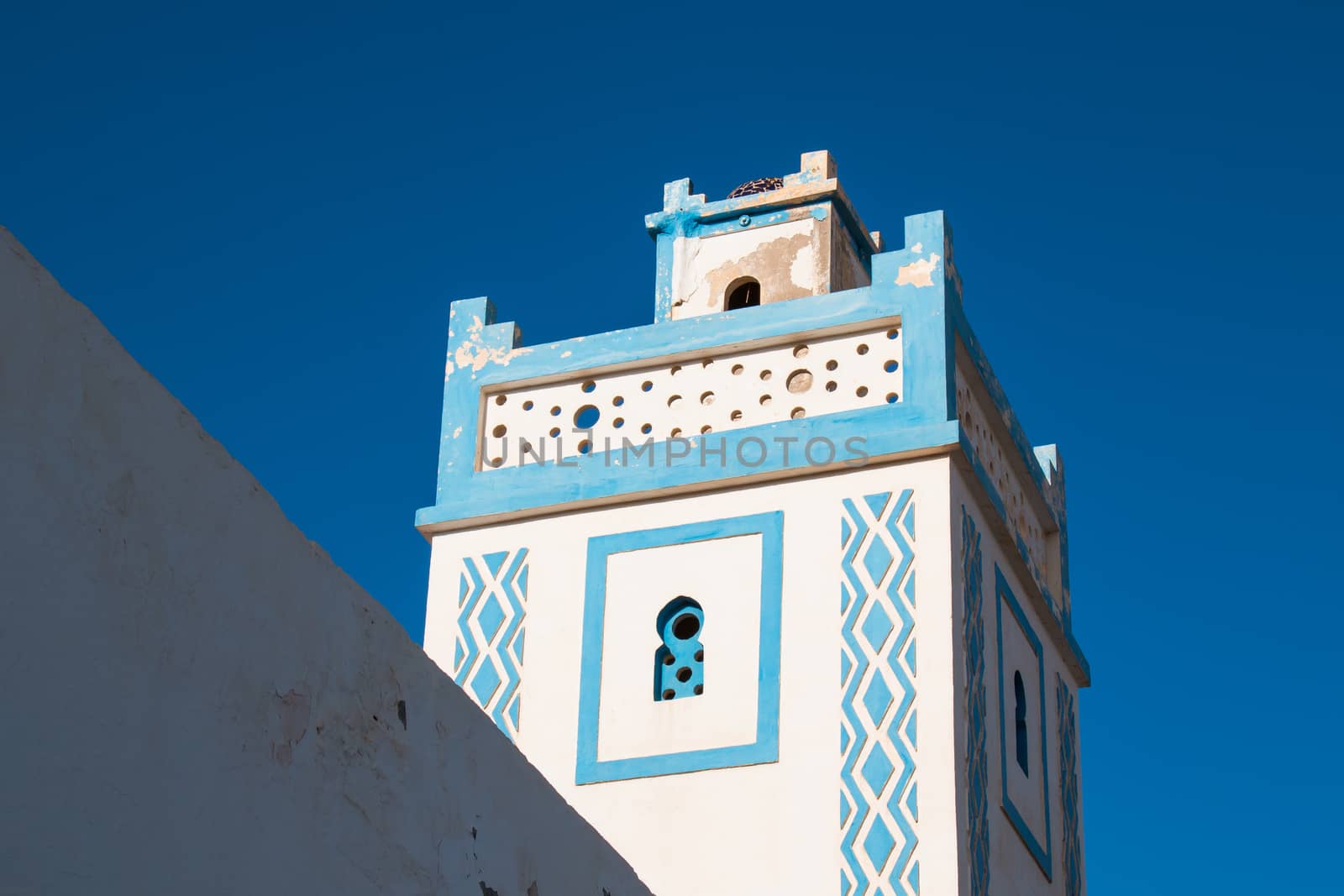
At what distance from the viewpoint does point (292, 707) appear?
3643mm

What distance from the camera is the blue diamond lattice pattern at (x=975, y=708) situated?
9.05m

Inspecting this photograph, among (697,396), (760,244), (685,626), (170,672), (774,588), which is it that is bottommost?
(170,672)

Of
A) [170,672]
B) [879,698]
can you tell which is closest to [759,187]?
[879,698]

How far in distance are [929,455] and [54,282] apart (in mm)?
6968

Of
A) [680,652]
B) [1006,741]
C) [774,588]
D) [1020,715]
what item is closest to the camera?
[774,588]

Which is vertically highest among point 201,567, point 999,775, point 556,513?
point 556,513

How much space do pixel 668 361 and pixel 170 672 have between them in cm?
747

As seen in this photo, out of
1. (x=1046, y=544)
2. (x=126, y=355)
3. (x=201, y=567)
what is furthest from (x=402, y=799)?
(x=1046, y=544)

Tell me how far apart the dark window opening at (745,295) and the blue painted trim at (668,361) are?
93cm

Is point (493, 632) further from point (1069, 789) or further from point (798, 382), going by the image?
point (1069, 789)

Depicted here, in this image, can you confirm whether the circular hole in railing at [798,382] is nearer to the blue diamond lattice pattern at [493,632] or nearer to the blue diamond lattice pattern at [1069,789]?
the blue diamond lattice pattern at [493,632]

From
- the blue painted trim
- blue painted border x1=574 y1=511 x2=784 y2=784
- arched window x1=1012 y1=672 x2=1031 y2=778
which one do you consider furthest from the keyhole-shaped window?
arched window x1=1012 y1=672 x2=1031 y2=778

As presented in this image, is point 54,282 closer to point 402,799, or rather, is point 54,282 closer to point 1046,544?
point 402,799

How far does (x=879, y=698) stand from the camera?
364 inches
